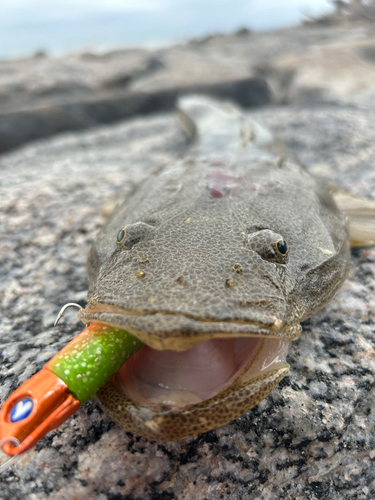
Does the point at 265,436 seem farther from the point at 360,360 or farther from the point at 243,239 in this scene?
the point at 243,239

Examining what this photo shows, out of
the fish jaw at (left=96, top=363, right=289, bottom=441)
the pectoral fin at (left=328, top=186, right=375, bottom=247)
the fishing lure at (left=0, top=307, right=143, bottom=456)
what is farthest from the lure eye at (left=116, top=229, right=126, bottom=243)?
the pectoral fin at (left=328, top=186, right=375, bottom=247)

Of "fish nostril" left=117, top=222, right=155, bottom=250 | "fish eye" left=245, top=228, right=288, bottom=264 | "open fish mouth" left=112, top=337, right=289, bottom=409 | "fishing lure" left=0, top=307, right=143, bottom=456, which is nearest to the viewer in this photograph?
"fishing lure" left=0, top=307, right=143, bottom=456

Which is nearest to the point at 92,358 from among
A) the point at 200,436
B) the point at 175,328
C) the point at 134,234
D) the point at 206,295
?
the point at 175,328

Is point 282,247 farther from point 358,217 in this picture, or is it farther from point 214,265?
point 358,217

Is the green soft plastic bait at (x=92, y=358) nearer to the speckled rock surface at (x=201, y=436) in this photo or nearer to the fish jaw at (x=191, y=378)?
the fish jaw at (x=191, y=378)

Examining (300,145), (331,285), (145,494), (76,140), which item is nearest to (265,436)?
(145,494)

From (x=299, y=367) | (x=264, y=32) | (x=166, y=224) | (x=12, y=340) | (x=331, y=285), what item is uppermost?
(x=166, y=224)

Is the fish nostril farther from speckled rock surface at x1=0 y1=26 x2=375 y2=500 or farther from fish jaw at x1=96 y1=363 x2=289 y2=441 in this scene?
fish jaw at x1=96 y1=363 x2=289 y2=441

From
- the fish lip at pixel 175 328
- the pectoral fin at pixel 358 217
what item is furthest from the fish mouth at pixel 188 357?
the pectoral fin at pixel 358 217
